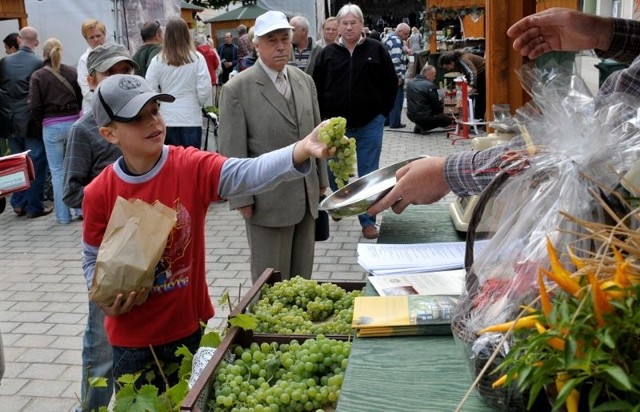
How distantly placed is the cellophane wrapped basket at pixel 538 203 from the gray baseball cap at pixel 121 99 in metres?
1.52

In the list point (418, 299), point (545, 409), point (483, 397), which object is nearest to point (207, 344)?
point (418, 299)

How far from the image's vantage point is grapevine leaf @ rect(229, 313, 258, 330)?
2145 mm

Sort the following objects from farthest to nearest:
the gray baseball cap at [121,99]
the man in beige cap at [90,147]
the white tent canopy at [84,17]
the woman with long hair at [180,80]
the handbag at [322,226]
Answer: the white tent canopy at [84,17] → the woman with long hair at [180,80] → the handbag at [322,226] → the man in beige cap at [90,147] → the gray baseball cap at [121,99]

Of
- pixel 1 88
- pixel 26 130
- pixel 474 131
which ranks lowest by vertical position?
pixel 474 131

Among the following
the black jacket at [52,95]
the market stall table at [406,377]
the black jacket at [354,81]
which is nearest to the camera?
the market stall table at [406,377]

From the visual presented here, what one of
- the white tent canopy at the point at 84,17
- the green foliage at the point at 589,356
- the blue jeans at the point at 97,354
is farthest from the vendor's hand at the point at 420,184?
the white tent canopy at the point at 84,17

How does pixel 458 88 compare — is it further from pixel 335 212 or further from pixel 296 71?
pixel 335 212

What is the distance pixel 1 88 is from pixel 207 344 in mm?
7275

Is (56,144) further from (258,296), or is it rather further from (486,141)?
(486,141)

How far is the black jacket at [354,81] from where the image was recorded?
6.69 meters

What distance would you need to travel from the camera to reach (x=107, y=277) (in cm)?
245

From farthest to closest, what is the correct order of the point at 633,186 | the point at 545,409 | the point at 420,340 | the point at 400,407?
the point at 420,340, the point at 400,407, the point at 633,186, the point at 545,409

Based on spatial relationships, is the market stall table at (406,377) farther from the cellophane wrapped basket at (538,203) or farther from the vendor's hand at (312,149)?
the vendor's hand at (312,149)

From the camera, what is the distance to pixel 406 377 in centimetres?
162
